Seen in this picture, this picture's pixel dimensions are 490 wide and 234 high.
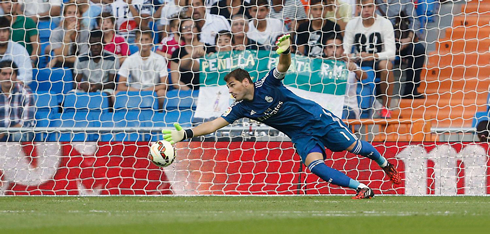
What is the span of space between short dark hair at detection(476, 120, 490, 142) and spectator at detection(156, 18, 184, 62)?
487 cm

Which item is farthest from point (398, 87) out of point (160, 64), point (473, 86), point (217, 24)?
point (160, 64)

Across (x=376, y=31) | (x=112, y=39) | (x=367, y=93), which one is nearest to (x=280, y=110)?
(x=367, y=93)

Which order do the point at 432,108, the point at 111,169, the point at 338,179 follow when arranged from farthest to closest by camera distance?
the point at 432,108, the point at 111,169, the point at 338,179

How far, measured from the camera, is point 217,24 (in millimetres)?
11414

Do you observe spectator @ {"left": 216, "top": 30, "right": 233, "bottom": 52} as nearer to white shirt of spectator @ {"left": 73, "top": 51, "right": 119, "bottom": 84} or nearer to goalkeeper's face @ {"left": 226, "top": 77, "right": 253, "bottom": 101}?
white shirt of spectator @ {"left": 73, "top": 51, "right": 119, "bottom": 84}

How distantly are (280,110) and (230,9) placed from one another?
4.47 m

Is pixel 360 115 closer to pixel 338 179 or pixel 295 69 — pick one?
pixel 295 69

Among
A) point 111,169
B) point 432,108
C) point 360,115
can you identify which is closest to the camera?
point 111,169

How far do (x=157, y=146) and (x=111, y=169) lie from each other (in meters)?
2.49

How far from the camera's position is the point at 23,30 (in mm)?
11648

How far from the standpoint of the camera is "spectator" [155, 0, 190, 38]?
37.7ft

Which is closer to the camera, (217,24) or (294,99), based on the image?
(294,99)

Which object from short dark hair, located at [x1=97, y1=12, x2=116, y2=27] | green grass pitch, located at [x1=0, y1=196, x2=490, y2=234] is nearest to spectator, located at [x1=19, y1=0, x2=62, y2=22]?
short dark hair, located at [x1=97, y1=12, x2=116, y2=27]

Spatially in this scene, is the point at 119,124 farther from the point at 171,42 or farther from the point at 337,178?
the point at 337,178
